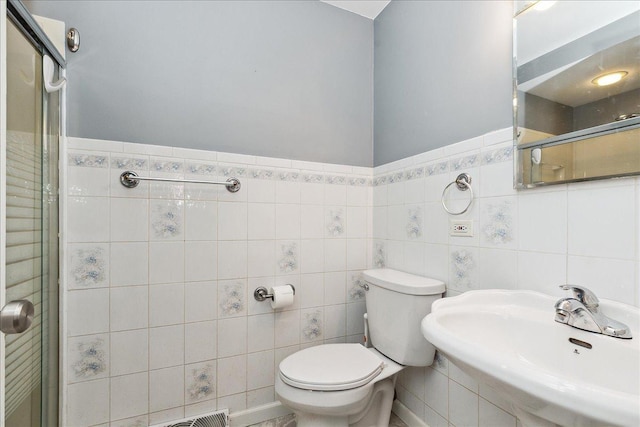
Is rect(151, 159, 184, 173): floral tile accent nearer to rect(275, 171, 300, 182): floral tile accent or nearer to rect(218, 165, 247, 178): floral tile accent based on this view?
rect(218, 165, 247, 178): floral tile accent

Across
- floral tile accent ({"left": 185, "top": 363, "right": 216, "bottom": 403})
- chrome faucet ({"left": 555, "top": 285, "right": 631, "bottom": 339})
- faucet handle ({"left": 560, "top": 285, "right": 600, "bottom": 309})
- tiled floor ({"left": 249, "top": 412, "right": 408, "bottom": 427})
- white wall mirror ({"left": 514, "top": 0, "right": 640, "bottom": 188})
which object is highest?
white wall mirror ({"left": 514, "top": 0, "right": 640, "bottom": 188})

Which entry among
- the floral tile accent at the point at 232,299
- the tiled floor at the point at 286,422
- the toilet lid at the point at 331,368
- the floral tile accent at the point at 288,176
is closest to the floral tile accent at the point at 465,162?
the floral tile accent at the point at 288,176

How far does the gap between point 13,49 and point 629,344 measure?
180 centimetres

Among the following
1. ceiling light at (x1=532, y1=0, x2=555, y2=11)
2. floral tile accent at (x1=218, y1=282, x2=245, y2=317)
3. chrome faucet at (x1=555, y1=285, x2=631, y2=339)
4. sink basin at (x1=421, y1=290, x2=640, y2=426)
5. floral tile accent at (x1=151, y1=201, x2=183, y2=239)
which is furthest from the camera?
floral tile accent at (x1=218, y1=282, x2=245, y2=317)

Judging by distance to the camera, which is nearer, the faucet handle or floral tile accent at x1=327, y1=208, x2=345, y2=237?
the faucet handle

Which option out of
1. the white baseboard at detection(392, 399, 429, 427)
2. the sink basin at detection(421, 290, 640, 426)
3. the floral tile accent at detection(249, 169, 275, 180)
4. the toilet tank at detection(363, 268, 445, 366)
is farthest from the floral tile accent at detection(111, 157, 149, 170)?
the white baseboard at detection(392, 399, 429, 427)

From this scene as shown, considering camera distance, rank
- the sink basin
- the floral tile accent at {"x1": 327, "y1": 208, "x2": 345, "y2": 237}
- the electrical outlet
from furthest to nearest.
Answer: the floral tile accent at {"x1": 327, "y1": 208, "x2": 345, "y2": 237}
the electrical outlet
the sink basin

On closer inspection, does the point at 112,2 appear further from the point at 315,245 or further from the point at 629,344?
the point at 629,344

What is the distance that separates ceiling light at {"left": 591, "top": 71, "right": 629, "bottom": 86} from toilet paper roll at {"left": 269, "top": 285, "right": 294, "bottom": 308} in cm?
139

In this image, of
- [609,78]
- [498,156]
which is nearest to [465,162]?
[498,156]

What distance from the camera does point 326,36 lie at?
67.5 inches

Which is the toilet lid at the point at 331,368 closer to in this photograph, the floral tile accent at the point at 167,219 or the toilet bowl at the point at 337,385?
the toilet bowl at the point at 337,385

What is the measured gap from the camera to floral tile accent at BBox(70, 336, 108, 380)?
1.21 meters

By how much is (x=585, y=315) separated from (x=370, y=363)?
0.79 meters
